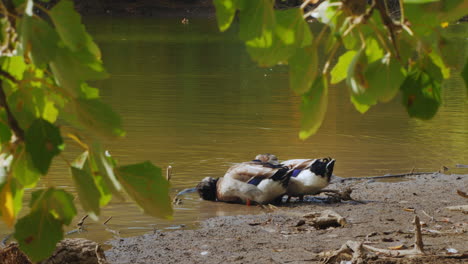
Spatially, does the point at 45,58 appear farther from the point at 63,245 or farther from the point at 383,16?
the point at 63,245

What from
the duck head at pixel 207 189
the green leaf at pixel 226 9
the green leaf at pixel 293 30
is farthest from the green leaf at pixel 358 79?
the duck head at pixel 207 189

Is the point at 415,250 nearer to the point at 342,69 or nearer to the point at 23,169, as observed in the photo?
the point at 342,69

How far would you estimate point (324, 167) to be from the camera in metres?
7.76

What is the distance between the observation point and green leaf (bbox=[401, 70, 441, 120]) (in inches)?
49.1

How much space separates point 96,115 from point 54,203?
15cm

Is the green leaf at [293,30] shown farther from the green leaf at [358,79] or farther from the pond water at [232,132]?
the pond water at [232,132]

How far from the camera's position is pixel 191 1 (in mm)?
51125

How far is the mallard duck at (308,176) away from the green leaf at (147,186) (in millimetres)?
6626

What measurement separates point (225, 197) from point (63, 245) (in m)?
3.47

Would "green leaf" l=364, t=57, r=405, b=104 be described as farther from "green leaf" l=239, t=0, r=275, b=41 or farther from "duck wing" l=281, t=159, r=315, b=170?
"duck wing" l=281, t=159, r=315, b=170

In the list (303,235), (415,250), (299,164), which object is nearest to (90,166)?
(415,250)

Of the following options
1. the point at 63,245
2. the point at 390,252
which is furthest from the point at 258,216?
the point at 63,245

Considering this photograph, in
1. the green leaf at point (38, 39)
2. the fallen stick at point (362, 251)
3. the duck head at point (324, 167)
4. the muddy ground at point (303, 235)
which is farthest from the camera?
the duck head at point (324, 167)

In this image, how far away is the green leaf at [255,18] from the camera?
1.18 meters
